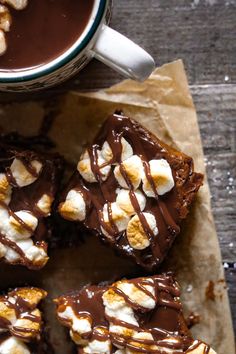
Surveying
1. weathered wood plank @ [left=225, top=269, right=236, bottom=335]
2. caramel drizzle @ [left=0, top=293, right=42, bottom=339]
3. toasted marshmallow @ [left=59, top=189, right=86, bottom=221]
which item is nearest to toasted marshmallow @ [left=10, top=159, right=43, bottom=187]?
toasted marshmallow @ [left=59, top=189, right=86, bottom=221]

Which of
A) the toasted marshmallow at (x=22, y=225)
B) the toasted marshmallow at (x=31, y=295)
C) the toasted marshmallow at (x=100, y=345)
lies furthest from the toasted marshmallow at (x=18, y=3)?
the toasted marshmallow at (x=100, y=345)

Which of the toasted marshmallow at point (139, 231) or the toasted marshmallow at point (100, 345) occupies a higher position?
the toasted marshmallow at point (139, 231)

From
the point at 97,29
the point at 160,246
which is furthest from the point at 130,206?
the point at 97,29

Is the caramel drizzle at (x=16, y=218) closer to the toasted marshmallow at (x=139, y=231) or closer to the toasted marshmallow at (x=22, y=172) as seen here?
the toasted marshmallow at (x=22, y=172)

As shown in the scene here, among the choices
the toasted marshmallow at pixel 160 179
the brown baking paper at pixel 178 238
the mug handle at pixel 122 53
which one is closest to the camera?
the mug handle at pixel 122 53

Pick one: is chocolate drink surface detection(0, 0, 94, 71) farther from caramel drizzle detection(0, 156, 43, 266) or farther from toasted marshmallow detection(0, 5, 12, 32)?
caramel drizzle detection(0, 156, 43, 266)

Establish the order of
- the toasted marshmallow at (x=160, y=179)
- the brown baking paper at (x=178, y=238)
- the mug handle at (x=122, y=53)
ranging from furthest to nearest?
the brown baking paper at (x=178, y=238), the toasted marshmallow at (x=160, y=179), the mug handle at (x=122, y=53)
